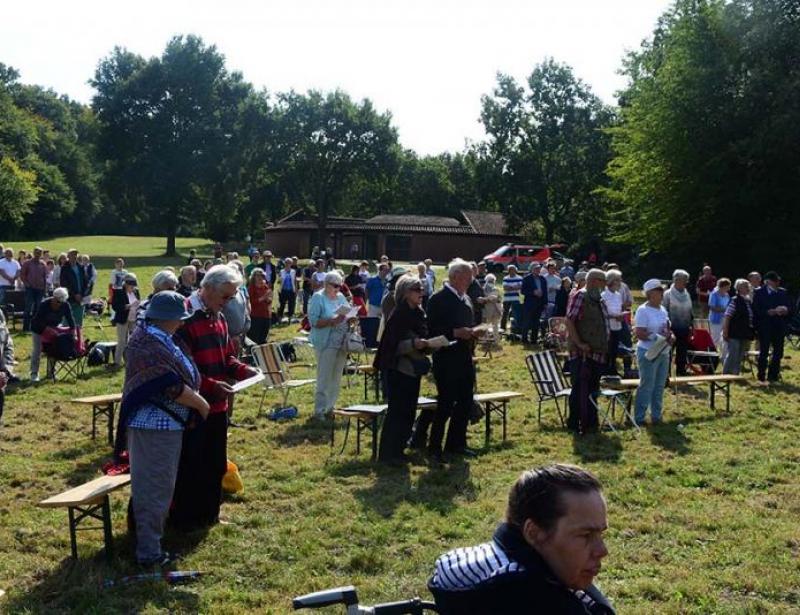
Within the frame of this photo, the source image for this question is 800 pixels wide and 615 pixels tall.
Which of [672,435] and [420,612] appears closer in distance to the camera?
[420,612]

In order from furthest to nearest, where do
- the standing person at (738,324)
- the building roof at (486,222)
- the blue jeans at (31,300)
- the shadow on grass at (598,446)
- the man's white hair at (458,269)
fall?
the building roof at (486,222) → the blue jeans at (31,300) → the standing person at (738,324) → the shadow on grass at (598,446) → the man's white hair at (458,269)

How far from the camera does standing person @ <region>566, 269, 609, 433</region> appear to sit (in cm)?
953

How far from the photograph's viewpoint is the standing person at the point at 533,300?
695 inches

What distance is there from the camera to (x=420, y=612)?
Answer: 2.65 metres

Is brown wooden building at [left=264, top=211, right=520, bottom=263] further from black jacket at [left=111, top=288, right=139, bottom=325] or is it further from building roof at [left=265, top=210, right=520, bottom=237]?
black jacket at [left=111, top=288, right=139, bottom=325]

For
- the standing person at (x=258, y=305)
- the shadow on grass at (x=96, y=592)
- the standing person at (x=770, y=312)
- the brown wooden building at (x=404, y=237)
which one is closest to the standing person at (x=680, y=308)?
the standing person at (x=770, y=312)

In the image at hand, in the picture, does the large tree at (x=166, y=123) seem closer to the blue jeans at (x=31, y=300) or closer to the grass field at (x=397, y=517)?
the blue jeans at (x=31, y=300)

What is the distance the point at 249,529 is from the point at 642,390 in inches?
228

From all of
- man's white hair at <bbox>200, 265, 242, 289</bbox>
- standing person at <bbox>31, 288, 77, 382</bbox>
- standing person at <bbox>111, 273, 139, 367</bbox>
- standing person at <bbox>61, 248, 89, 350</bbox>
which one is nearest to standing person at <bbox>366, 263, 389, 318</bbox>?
standing person at <bbox>111, 273, 139, 367</bbox>

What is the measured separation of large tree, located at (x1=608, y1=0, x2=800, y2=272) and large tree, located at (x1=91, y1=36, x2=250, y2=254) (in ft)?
81.1

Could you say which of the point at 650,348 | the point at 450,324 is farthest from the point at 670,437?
the point at 450,324

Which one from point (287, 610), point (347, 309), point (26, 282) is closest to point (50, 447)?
point (347, 309)

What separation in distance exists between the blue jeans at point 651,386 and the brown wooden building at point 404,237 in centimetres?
4371

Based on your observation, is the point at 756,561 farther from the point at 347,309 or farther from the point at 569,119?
the point at 569,119
